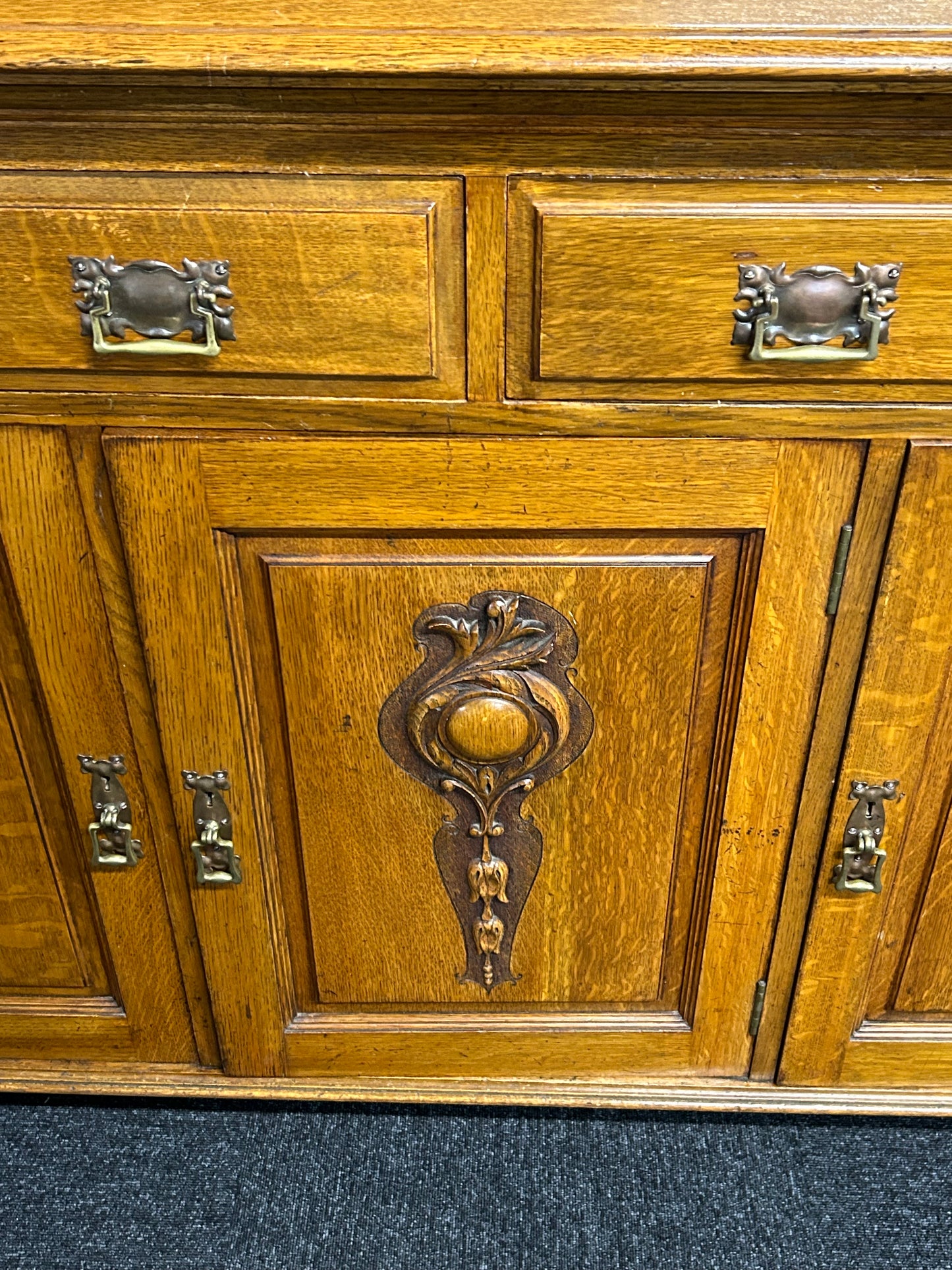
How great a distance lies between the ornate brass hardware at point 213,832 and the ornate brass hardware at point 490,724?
134 millimetres

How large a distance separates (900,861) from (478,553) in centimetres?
41

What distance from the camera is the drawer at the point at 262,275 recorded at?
64 centimetres

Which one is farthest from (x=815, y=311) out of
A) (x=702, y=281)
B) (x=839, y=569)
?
(x=839, y=569)

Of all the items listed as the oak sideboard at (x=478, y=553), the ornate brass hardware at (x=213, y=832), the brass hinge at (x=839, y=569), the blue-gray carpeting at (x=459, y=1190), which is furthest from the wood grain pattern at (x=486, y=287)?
the blue-gray carpeting at (x=459, y=1190)

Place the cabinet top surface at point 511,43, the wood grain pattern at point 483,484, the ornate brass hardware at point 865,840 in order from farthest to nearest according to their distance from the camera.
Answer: the ornate brass hardware at point 865,840, the wood grain pattern at point 483,484, the cabinet top surface at point 511,43

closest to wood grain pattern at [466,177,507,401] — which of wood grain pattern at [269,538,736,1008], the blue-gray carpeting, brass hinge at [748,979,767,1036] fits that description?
wood grain pattern at [269,538,736,1008]

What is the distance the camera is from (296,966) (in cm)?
93

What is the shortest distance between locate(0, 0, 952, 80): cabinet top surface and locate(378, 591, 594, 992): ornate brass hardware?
328 millimetres

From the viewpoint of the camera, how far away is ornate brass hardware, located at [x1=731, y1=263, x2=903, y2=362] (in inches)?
25.5

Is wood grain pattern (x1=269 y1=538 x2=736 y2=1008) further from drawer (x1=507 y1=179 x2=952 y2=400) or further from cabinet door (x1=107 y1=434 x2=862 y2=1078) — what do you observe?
drawer (x1=507 y1=179 x2=952 y2=400)

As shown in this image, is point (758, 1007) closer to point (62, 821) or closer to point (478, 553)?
point (478, 553)

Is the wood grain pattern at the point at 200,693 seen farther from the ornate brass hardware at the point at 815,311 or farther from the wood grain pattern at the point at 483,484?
the ornate brass hardware at the point at 815,311

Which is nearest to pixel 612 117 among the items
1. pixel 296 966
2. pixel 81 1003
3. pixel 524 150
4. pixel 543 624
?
pixel 524 150

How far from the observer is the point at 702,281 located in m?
0.66
